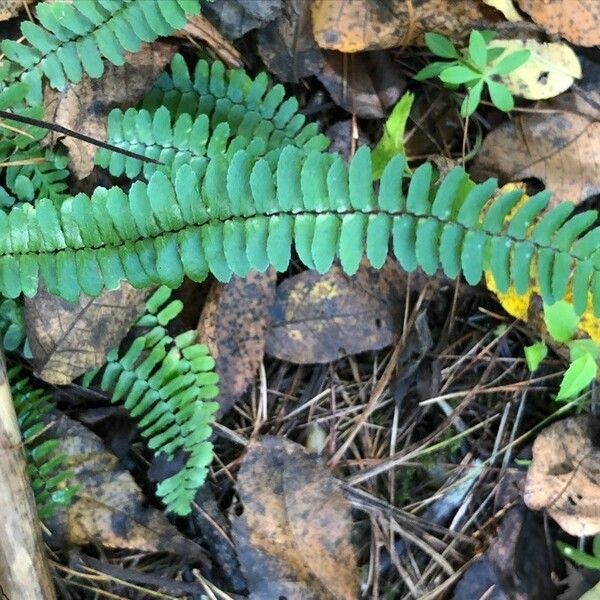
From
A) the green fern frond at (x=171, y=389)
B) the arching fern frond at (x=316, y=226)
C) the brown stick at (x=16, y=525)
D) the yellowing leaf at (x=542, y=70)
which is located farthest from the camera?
the yellowing leaf at (x=542, y=70)

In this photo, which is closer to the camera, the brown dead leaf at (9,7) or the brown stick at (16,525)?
the brown stick at (16,525)

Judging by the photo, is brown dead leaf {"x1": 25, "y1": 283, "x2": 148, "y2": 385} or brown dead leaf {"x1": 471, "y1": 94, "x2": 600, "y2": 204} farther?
brown dead leaf {"x1": 471, "y1": 94, "x2": 600, "y2": 204}

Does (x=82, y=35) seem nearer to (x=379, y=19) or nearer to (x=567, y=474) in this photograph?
(x=379, y=19)

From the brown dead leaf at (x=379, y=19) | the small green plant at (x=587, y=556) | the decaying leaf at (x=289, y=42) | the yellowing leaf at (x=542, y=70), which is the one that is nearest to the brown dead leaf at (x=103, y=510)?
the small green plant at (x=587, y=556)

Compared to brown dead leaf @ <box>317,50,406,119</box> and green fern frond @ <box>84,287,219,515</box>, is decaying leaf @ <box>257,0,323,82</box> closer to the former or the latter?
brown dead leaf @ <box>317,50,406,119</box>

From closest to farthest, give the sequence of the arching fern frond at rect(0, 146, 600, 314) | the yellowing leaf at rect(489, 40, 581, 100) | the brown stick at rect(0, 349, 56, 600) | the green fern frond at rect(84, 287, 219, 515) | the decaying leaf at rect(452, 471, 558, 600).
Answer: the arching fern frond at rect(0, 146, 600, 314) → the brown stick at rect(0, 349, 56, 600) → the green fern frond at rect(84, 287, 219, 515) → the decaying leaf at rect(452, 471, 558, 600) → the yellowing leaf at rect(489, 40, 581, 100)

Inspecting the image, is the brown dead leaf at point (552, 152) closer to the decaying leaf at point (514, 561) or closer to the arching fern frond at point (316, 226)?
the arching fern frond at point (316, 226)

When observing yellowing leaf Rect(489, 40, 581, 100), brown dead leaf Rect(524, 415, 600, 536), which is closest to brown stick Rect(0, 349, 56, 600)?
brown dead leaf Rect(524, 415, 600, 536)
